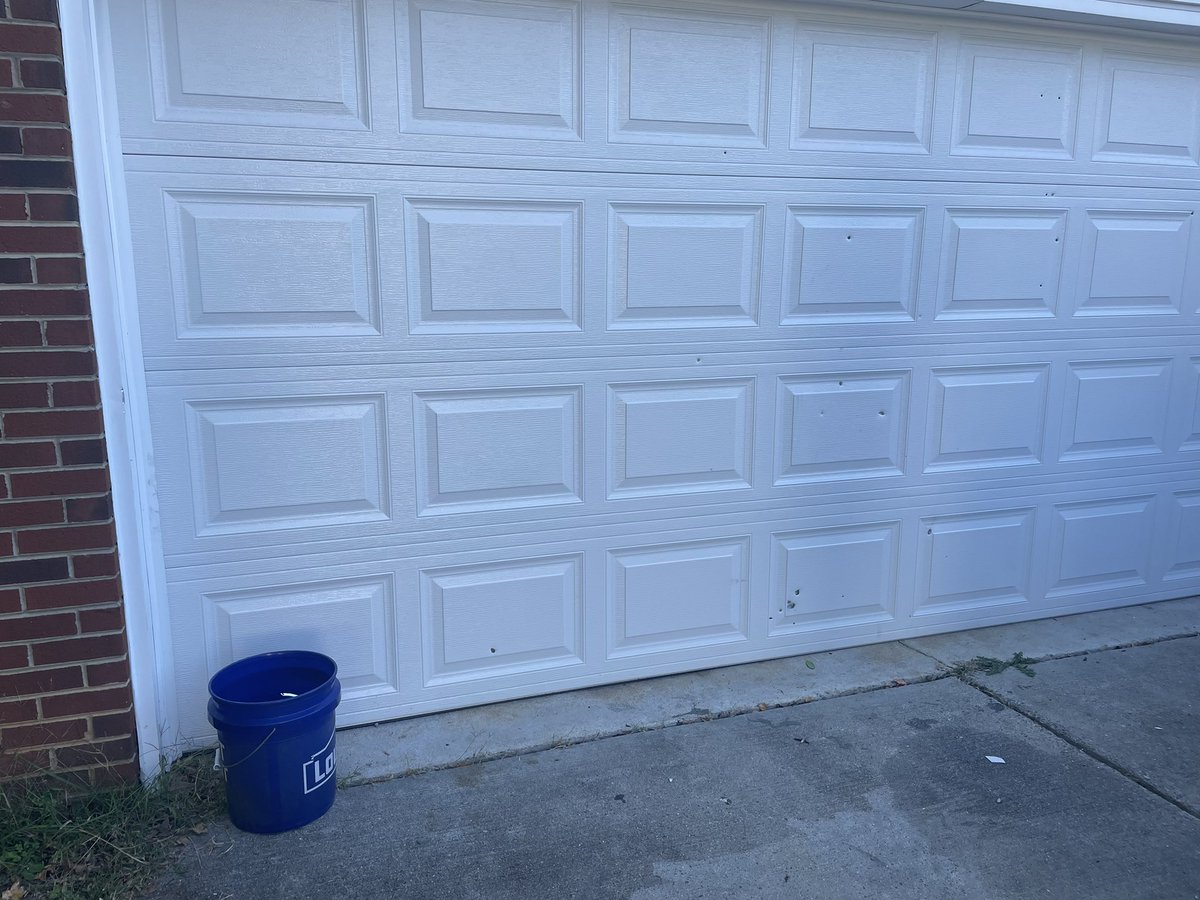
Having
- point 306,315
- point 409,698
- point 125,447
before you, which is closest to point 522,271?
point 306,315

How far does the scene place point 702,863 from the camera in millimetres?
2617

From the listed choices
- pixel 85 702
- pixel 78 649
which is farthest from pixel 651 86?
pixel 85 702

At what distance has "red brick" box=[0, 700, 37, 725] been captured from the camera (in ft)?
8.54

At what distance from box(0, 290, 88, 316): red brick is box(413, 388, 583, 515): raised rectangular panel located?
1.05m

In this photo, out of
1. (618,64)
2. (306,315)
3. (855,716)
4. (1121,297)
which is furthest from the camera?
(1121,297)

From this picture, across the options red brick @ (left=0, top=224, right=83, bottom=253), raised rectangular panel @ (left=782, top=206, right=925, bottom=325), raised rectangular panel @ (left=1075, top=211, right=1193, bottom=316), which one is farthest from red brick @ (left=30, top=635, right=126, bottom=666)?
raised rectangular panel @ (left=1075, top=211, right=1193, bottom=316)

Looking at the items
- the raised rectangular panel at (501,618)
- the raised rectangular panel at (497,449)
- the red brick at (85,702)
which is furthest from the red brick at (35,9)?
the raised rectangular panel at (501,618)

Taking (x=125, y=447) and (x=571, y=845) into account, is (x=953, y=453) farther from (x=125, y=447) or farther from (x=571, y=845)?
(x=125, y=447)

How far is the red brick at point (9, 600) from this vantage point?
2.55m

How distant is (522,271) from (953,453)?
2061 millimetres

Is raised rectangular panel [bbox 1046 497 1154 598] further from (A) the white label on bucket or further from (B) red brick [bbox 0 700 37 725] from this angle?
(B) red brick [bbox 0 700 37 725]

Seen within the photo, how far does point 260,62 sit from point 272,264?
608 mm

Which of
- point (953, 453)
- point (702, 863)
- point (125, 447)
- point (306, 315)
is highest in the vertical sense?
point (306, 315)

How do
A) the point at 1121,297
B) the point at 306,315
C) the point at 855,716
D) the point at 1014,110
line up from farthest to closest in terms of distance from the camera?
1. the point at 1121,297
2. the point at 1014,110
3. the point at 855,716
4. the point at 306,315
